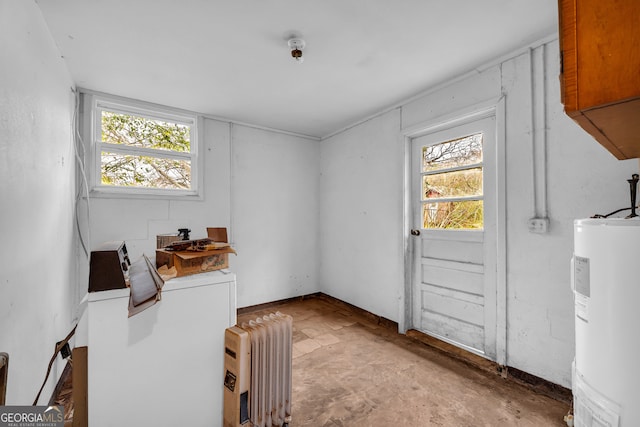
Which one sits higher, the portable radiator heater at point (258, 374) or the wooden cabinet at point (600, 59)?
the wooden cabinet at point (600, 59)

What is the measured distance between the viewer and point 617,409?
0.99m

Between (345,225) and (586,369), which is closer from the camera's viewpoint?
(586,369)

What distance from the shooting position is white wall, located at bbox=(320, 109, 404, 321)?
3201mm

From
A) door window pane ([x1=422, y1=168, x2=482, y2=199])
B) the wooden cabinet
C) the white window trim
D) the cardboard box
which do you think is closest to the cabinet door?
the wooden cabinet

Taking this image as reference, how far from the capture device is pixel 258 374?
5.04 feet

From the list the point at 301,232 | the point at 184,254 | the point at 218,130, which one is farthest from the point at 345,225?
the point at 184,254

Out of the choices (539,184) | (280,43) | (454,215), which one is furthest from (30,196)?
(539,184)

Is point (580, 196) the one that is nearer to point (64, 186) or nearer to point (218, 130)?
point (218, 130)

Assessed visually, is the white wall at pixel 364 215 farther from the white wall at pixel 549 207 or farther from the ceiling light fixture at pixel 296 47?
the ceiling light fixture at pixel 296 47

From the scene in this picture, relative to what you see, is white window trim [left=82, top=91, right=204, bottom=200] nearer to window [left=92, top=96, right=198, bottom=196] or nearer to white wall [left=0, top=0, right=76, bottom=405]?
window [left=92, top=96, right=198, bottom=196]

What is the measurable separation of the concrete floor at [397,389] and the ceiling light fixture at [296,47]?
8.33 feet

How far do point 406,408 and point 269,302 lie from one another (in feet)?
8.10

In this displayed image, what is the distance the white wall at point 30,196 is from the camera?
125 cm

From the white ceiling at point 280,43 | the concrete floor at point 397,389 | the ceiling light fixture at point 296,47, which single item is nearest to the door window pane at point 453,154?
the white ceiling at point 280,43
